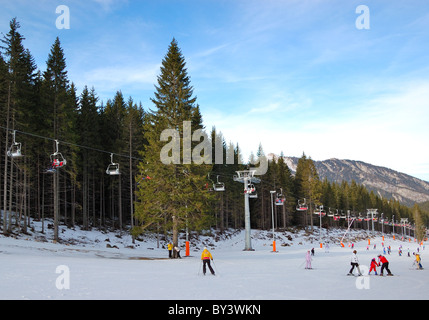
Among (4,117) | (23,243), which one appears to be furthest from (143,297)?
(4,117)

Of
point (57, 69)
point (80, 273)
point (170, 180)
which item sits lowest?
point (80, 273)

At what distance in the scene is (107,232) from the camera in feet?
139

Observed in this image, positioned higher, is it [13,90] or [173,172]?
[13,90]

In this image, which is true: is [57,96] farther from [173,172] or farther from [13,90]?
[173,172]

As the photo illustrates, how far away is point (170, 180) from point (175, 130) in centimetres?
467

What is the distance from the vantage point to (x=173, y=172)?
30.3m

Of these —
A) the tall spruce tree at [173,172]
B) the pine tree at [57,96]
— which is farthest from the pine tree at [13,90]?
the tall spruce tree at [173,172]

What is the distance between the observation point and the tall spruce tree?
2966 cm

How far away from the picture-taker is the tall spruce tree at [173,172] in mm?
29656

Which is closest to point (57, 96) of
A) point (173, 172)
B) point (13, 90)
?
point (13, 90)

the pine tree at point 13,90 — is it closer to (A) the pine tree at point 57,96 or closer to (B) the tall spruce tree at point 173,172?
(A) the pine tree at point 57,96
